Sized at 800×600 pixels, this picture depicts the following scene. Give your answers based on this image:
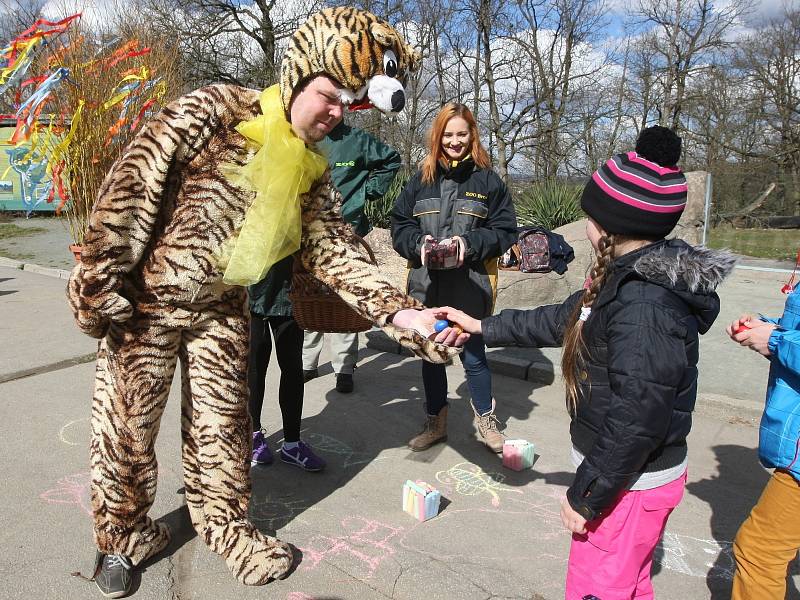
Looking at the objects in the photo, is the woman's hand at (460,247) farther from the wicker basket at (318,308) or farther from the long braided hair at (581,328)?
the long braided hair at (581,328)

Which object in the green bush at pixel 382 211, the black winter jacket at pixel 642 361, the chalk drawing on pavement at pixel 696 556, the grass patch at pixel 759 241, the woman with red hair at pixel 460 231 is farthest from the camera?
the grass patch at pixel 759 241

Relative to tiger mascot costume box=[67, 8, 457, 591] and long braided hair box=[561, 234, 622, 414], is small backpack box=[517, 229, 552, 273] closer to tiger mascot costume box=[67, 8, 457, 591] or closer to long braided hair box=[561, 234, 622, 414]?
tiger mascot costume box=[67, 8, 457, 591]

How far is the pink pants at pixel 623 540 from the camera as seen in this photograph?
6.11 feet

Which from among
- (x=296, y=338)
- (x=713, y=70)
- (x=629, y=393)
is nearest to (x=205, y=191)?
(x=296, y=338)

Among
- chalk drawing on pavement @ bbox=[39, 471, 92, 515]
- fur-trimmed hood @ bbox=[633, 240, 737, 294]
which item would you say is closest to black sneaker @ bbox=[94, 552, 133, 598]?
chalk drawing on pavement @ bbox=[39, 471, 92, 515]

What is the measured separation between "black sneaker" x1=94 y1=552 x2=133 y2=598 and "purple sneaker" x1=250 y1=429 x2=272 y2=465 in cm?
104

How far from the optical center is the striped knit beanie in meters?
1.77

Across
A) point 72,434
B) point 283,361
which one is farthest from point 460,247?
point 72,434

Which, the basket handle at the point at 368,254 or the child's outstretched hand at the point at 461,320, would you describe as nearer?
the child's outstretched hand at the point at 461,320

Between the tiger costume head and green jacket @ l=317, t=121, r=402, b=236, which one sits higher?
the tiger costume head

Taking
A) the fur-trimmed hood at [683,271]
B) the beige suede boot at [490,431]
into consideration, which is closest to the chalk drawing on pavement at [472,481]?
the beige suede boot at [490,431]

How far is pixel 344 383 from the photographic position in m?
4.59

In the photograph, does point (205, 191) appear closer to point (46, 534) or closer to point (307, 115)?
point (307, 115)

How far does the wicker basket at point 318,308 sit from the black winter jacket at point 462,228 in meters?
0.71
